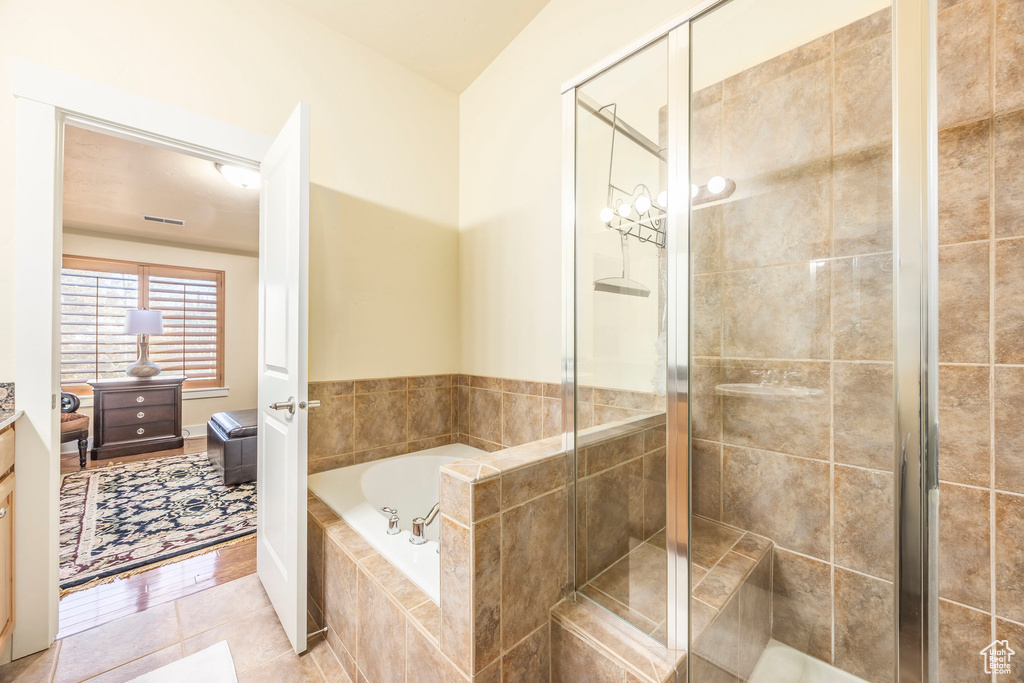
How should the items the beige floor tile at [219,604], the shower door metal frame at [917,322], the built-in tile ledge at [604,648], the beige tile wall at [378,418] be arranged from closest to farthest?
the shower door metal frame at [917,322] → the built-in tile ledge at [604,648] → the beige floor tile at [219,604] → the beige tile wall at [378,418]

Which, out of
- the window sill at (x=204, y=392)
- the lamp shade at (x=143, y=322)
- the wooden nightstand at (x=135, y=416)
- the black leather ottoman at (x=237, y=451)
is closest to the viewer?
the black leather ottoman at (x=237, y=451)

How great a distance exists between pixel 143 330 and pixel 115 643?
12.2 ft

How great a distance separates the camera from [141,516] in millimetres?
2484

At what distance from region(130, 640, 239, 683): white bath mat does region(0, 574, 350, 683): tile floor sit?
0.09 feet

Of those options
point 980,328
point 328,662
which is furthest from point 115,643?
point 980,328

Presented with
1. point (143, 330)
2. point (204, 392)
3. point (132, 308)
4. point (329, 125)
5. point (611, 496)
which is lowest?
point (204, 392)

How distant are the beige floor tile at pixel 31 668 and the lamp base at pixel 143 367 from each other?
136 inches

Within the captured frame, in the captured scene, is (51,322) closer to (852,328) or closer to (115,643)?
(115,643)

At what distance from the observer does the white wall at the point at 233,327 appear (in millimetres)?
4707

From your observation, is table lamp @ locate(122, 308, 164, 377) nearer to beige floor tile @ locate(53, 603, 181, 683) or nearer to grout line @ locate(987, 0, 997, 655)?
beige floor tile @ locate(53, 603, 181, 683)

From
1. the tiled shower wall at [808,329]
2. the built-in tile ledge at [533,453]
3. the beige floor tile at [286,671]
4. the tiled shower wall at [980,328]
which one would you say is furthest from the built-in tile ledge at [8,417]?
the tiled shower wall at [980,328]

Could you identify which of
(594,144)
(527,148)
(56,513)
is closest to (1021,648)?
(594,144)

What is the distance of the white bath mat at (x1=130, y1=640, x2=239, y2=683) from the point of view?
1.32 m

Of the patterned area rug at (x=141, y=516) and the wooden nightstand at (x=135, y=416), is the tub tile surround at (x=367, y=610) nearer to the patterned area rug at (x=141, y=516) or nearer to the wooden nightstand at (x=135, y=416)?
the patterned area rug at (x=141, y=516)
